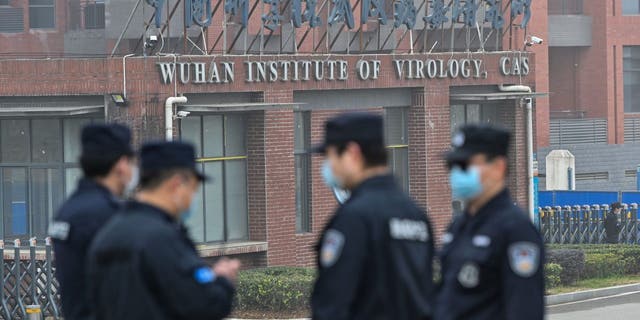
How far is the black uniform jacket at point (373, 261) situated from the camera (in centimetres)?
639

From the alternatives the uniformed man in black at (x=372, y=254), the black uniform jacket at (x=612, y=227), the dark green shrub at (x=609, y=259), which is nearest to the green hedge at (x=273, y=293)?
the dark green shrub at (x=609, y=259)

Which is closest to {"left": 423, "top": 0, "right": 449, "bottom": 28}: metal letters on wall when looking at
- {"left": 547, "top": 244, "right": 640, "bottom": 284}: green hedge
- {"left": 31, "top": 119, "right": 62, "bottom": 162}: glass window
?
{"left": 547, "top": 244, "right": 640, "bottom": 284}: green hedge

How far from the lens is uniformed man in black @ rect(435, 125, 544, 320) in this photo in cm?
653

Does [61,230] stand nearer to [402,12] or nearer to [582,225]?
[402,12]

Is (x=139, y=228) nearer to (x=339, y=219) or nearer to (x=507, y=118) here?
(x=339, y=219)

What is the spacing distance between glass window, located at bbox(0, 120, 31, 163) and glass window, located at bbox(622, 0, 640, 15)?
36.4m

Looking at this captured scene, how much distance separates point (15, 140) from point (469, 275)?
21.6 meters

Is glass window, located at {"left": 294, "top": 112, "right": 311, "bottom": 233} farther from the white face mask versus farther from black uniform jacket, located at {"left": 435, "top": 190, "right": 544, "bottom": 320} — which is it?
black uniform jacket, located at {"left": 435, "top": 190, "right": 544, "bottom": 320}

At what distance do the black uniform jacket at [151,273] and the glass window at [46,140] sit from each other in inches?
829

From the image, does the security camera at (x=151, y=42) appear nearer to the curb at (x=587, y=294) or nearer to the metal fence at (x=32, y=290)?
the metal fence at (x=32, y=290)

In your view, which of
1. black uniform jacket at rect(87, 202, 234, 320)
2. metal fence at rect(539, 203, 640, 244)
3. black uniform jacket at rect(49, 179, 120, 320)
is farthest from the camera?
metal fence at rect(539, 203, 640, 244)

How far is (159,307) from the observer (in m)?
6.25

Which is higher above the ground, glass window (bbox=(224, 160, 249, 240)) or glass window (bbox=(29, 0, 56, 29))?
glass window (bbox=(29, 0, 56, 29))

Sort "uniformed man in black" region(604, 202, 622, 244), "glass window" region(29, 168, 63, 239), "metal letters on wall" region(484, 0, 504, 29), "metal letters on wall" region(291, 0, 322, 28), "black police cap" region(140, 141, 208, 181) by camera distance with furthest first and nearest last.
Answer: "uniformed man in black" region(604, 202, 622, 244) < "metal letters on wall" region(484, 0, 504, 29) < "metal letters on wall" region(291, 0, 322, 28) < "glass window" region(29, 168, 63, 239) < "black police cap" region(140, 141, 208, 181)
